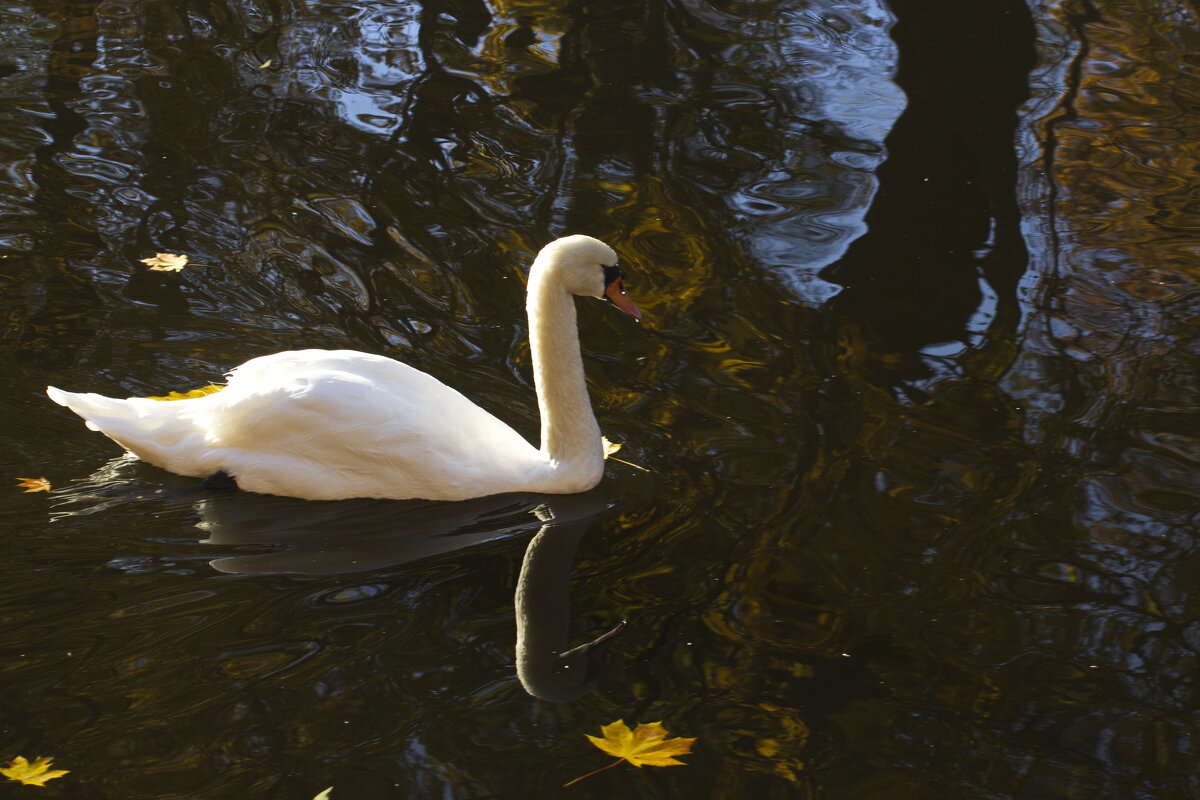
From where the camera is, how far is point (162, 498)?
5355 millimetres

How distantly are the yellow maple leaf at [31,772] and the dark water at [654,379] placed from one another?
6cm

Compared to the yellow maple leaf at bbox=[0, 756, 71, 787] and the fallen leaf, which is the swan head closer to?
the fallen leaf

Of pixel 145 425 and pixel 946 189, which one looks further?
pixel 946 189

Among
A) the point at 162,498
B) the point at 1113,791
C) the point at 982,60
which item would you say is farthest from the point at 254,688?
the point at 982,60

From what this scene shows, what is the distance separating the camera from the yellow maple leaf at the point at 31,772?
12.1 feet

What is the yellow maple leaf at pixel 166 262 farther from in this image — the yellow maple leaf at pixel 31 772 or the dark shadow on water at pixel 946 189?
the yellow maple leaf at pixel 31 772

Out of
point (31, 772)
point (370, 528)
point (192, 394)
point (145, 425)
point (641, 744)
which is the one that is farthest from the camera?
point (192, 394)

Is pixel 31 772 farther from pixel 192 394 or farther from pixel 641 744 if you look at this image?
pixel 192 394

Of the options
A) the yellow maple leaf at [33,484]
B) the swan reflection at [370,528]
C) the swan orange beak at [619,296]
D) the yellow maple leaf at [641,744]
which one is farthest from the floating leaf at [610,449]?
the yellow maple leaf at [33,484]

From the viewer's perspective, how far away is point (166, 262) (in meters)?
7.21

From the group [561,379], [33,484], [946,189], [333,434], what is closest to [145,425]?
[33,484]

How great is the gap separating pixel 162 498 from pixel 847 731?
2.99m

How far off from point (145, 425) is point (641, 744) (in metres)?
2.74

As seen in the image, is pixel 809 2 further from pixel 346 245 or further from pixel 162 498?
pixel 162 498
